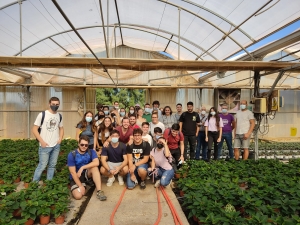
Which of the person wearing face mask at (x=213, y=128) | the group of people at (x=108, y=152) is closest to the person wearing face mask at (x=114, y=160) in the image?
the group of people at (x=108, y=152)

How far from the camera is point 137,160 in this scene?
469 cm

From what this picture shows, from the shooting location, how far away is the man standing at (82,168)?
407 centimetres

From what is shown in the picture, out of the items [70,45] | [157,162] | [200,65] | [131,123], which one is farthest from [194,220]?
[70,45]

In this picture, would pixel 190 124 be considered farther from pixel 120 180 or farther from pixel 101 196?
pixel 101 196

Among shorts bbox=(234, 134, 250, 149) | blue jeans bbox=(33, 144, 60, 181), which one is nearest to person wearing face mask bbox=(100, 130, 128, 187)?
blue jeans bbox=(33, 144, 60, 181)

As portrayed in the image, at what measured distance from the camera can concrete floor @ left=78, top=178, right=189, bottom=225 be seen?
3.38 m

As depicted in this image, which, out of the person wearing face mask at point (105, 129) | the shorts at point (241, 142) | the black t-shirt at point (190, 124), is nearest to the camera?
the person wearing face mask at point (105, 129)

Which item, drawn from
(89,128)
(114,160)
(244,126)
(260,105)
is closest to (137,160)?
(114,160)

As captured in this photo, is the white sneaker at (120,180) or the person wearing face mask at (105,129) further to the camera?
the person wearing face mask at (105,129)

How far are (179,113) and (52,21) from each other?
5.03m

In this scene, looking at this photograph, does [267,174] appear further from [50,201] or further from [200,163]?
[50,201]

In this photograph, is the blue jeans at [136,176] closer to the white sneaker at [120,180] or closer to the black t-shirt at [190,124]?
the white sneaker at [120,180]

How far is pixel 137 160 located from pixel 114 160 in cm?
46

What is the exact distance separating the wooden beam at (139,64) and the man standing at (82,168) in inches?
77.0
